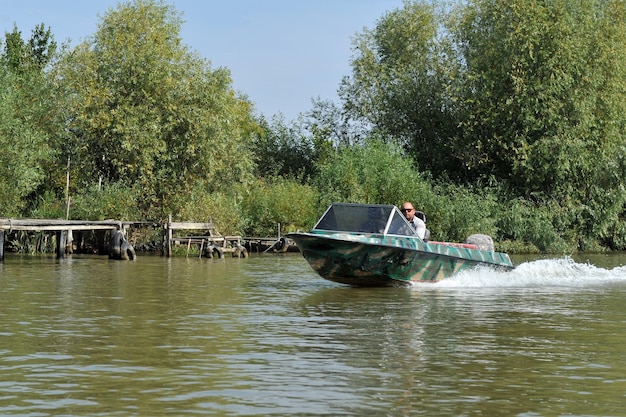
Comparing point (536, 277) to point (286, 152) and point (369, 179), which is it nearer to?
point (369, 179)

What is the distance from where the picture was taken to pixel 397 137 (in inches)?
2507

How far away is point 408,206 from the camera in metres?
24.9

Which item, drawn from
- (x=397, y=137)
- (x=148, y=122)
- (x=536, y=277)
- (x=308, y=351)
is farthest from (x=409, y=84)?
(x=308, y=351)

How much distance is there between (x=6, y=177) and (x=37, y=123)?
1092cm

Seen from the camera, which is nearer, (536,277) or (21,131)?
(536,277)

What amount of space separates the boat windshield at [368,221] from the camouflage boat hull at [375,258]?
0.26 metres

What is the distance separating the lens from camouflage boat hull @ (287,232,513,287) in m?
23.3

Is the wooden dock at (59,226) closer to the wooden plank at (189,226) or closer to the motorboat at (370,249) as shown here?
the wooden plank at (189,226)

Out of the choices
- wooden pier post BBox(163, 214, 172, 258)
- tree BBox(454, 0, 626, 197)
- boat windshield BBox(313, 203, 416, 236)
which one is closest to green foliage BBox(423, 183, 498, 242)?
tree BBox(454, 0, 626, 197)

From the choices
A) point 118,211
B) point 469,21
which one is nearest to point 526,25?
point 469,21

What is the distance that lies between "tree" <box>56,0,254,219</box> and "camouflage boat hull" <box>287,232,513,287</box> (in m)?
26.9

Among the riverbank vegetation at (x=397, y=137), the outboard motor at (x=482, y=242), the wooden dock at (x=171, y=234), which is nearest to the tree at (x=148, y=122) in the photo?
the riverbank vegetation at (x=397, y=137)

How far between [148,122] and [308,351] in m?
38.6

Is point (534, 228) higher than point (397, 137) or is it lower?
lower
